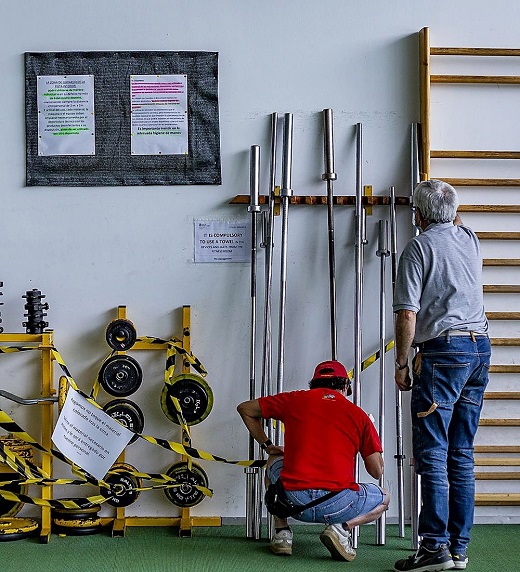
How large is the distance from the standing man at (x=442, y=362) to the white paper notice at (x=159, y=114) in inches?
59.2

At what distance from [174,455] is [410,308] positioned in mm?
1690

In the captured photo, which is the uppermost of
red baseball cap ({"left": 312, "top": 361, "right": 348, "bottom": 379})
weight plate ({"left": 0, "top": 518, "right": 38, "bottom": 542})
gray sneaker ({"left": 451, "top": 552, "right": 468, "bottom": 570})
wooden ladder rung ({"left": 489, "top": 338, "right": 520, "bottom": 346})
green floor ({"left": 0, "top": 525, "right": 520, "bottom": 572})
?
wooden ladder rung ({"left": 489, "top": 338, "right": 520, "bottom": 346})

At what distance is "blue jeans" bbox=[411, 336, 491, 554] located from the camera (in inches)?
148

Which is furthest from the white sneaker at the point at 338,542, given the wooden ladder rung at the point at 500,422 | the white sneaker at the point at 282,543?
the wooden ladder rung at the point at 500,422

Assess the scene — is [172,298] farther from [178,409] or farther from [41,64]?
[41,64]

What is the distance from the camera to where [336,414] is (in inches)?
154

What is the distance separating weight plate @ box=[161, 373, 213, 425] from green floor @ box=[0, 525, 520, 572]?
61 centimetres

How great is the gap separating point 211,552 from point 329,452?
31.4 inches

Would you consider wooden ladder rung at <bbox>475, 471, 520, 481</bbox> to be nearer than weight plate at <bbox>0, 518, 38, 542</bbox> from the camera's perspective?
No

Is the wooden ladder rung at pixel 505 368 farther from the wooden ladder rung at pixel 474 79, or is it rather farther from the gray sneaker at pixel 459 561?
the wooden ladder rung at pixel 474 79

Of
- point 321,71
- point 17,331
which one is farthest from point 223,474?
point 321,71

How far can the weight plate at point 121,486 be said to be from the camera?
4539 millimetres

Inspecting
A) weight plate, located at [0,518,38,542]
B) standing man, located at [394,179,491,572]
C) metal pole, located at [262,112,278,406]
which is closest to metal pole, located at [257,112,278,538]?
metal pole, located at [262,112,278,406]

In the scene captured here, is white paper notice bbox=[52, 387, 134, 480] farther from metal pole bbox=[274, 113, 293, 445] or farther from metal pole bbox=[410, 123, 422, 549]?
metal pole bbox=[410, 123, 422, 549]
